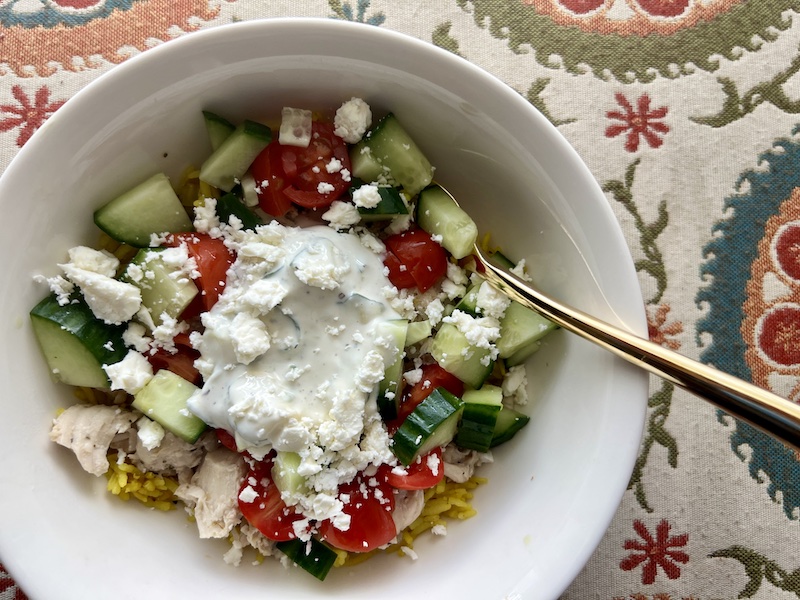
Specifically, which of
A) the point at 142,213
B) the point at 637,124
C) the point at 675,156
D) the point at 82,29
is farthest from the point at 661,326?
the point at 82,29

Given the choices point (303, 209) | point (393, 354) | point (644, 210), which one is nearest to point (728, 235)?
point (644, 210)

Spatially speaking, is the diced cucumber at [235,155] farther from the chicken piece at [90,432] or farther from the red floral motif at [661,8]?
the red floral motif at [661,8]

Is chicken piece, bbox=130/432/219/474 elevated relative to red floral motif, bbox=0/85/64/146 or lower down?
lower down

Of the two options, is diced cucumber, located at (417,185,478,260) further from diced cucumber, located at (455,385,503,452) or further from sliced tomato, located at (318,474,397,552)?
sliced tomato, located at (318,474,397,552)

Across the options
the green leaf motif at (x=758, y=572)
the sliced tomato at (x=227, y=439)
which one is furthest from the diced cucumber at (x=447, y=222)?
the green leaf motif at (x=758, y=572)

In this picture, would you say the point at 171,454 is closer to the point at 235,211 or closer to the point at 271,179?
the point at 235,211

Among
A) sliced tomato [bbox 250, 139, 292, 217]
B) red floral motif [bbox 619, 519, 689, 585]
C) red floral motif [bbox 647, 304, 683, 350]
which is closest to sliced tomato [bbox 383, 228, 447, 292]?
sliced tomato [bbox 250, 139, 292, 217]
